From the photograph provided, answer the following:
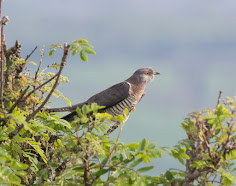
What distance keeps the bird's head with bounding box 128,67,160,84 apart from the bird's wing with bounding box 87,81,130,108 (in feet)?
1.43

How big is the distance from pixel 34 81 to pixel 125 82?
393cm

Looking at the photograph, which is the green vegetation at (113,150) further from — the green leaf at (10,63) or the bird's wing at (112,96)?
the bird's wing at (112,96)

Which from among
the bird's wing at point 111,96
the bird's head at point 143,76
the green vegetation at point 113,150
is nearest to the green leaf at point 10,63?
the green vegetation at point 113,150

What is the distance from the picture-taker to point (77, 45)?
4.46 metres

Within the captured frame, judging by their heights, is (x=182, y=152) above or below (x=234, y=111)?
below

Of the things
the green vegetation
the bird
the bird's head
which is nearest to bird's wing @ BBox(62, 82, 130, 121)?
the bird

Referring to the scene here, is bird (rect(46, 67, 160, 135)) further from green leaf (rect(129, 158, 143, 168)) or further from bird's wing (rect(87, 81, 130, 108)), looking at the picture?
green leaf (rect(129, 158, 143, 168))

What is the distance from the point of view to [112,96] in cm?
894

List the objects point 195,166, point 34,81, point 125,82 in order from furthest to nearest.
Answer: point 125,82, point 34,81, point 195,166

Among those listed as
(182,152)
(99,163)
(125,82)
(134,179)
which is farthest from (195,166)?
(125,82)

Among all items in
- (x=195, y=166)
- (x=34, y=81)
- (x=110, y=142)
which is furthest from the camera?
(x=34, y=81)

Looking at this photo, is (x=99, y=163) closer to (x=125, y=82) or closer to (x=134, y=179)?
(x=134, y=179)

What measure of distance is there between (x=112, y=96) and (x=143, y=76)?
3.54ft

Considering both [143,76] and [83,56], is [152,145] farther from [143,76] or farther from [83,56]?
[143,76]
